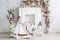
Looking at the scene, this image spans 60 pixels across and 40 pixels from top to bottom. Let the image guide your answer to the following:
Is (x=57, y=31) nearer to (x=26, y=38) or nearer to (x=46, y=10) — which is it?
(x=46, y=10)

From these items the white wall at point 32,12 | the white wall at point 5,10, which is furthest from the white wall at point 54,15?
the white wall at point 5,10

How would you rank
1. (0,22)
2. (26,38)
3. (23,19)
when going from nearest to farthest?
(26,38) → (23,19) → (0,22)

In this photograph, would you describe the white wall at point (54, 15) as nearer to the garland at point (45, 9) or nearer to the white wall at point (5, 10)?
the garland at point (45, 9)

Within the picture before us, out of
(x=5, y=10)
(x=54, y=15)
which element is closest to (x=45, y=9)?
(x=54, y=15)

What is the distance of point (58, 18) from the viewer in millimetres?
2107

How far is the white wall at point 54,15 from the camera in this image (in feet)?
6.86

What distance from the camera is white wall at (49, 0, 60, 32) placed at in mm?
2092

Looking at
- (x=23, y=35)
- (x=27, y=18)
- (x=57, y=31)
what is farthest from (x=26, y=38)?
(x=57, y=31)

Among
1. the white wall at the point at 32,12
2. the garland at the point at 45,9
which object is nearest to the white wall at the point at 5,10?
the white wall at the point at 32,12

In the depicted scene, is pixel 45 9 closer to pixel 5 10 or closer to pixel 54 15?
pixel 54 15

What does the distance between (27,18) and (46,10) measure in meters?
0.22

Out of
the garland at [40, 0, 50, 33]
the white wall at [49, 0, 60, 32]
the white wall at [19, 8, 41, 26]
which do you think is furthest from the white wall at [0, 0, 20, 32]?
the white wall at [49, 0, 60, 32]

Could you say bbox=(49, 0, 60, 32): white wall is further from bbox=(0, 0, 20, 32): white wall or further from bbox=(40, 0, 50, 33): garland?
bbox=(0, 0, 20, 32): white wall

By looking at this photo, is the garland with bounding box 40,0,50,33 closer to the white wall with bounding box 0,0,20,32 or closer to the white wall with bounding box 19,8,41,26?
the white wall with bounding box 19,8,41,26
